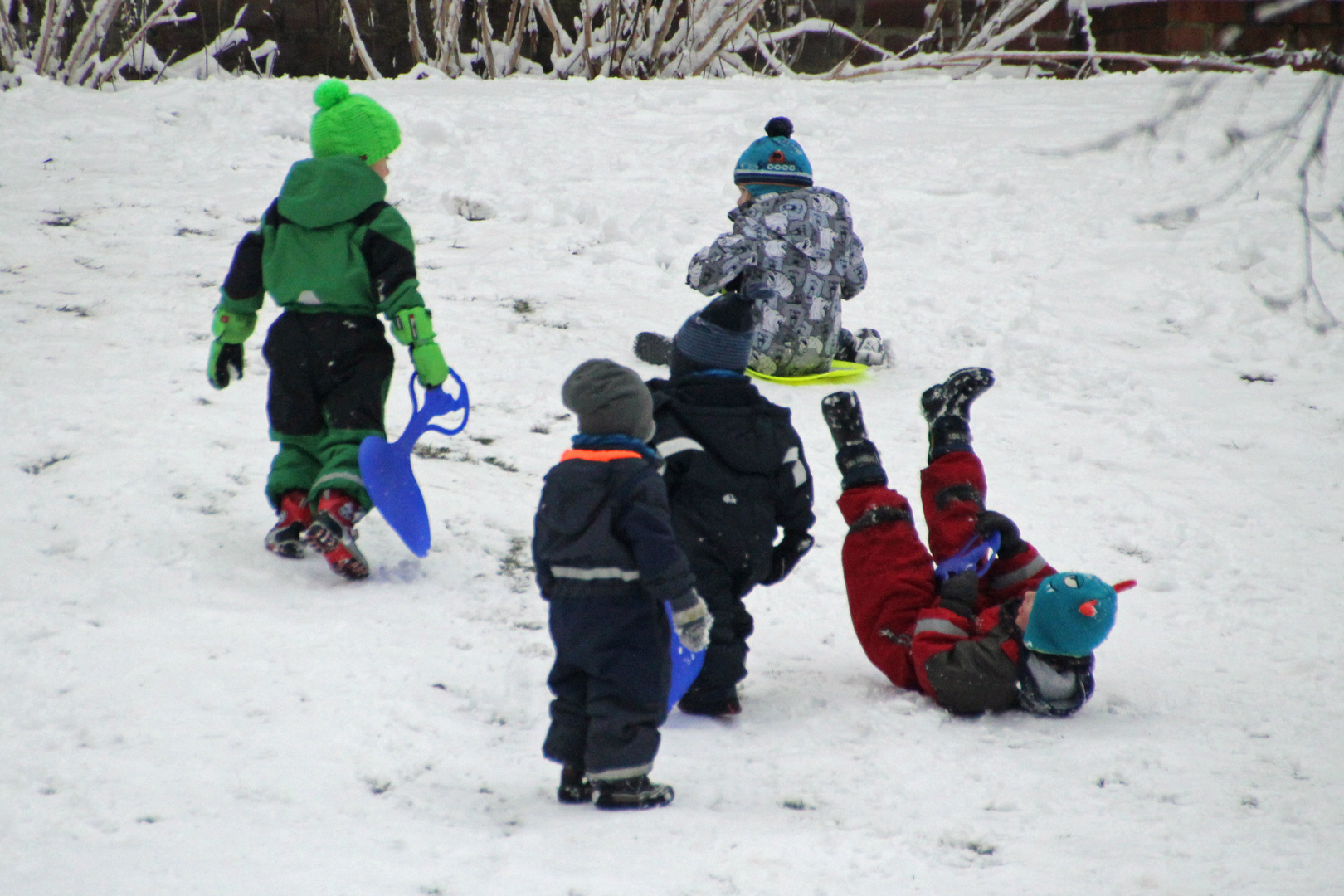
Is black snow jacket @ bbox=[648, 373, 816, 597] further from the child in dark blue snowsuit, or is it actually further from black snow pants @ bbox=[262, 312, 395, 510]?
black snow pants @ bbox=[262, 312, 395, 510]

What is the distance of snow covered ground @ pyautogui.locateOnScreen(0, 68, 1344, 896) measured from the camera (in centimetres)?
243

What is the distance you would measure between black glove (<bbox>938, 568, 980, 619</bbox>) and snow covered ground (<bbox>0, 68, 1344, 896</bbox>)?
30 cm

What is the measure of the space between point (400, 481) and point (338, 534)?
28cm

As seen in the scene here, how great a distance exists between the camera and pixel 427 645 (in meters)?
3.34

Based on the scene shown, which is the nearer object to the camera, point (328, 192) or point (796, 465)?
point (796, 465)

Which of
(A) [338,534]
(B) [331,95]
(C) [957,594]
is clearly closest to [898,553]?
(C) [957,594]

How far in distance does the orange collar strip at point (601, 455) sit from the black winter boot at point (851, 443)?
107 centimetres

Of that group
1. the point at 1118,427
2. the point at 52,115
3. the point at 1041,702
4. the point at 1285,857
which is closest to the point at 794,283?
the point at 1118,427

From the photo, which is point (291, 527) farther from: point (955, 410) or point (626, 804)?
point (955, 410)

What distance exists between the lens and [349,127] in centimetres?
383

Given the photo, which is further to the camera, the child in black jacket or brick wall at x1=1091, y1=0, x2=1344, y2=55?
brick wall at x1=1091, y1=0, x2=1344, y2=55

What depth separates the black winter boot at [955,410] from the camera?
3.74 meters

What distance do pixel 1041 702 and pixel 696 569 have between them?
39.5 inches

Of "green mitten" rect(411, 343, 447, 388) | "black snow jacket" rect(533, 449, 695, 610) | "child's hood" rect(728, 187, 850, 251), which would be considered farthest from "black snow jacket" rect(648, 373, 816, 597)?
"child's hood" rect(728, 187, 850, 251)
